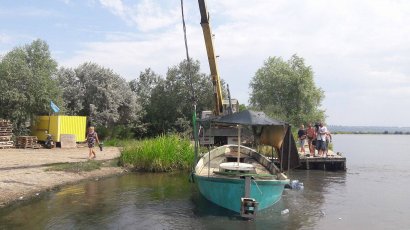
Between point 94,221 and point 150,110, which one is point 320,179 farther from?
point 150,110

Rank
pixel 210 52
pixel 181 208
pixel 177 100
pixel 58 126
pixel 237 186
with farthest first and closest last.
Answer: pixel 177 100, pixel 58 126, pixel 210 52, pixel 181 208, pixel 237 186

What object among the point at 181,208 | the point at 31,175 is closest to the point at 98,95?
the point at 31,175

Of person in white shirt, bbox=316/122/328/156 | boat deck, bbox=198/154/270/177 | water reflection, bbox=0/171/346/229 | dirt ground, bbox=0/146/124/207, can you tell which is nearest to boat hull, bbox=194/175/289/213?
water reflection, bbox=0/171/346/229

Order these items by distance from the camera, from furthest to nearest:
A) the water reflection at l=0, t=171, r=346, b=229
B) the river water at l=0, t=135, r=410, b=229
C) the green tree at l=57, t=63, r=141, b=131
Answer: the green tree at l=57, t=63, r=141, b=131, the river water at l=0, t=135, r=410, b=229, the water reflection at l=0, t=171, r=346, b=229

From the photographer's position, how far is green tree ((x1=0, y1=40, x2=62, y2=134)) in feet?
96.1

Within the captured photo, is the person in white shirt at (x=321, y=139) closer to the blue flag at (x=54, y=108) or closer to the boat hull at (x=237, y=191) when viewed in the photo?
the boat hull at (x=237, y=191)

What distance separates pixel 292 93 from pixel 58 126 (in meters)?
30.2

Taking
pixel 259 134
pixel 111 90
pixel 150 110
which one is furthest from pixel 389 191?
pixel 150 110

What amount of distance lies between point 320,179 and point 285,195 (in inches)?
224

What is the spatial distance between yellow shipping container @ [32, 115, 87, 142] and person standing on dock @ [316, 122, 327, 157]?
16583 mm

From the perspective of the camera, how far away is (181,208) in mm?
13609

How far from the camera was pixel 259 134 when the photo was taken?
49.8 ft

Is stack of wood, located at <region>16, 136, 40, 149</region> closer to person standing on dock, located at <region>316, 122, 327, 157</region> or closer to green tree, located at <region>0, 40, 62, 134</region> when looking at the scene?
green tree, located at <region>0, 40, 62, 134</region>

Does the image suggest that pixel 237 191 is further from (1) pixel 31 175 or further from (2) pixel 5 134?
(2) pixel 5 134
